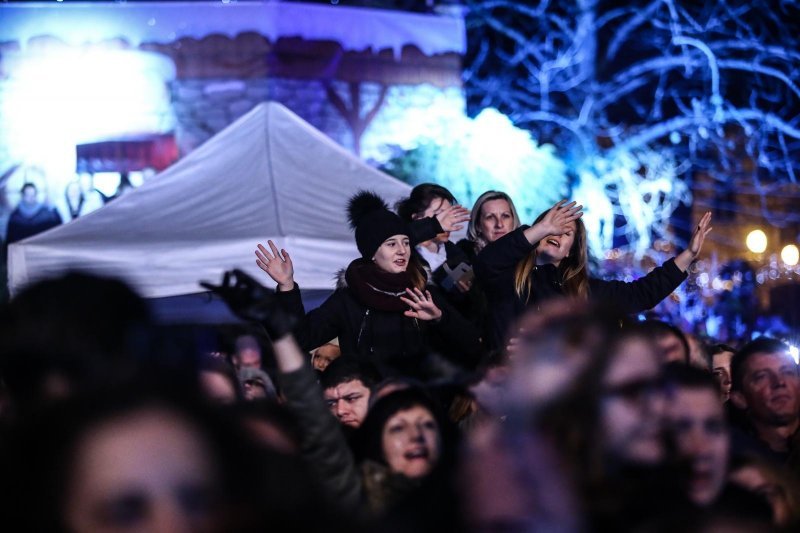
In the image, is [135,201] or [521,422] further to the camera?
[135,201]

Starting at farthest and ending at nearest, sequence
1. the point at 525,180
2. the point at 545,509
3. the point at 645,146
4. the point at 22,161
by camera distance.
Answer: the point at 645,146 → the point at 22,161 → the point at 525,180 → the point at 545,509

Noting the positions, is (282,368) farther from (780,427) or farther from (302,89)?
(302,89)

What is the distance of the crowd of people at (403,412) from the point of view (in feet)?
5.21

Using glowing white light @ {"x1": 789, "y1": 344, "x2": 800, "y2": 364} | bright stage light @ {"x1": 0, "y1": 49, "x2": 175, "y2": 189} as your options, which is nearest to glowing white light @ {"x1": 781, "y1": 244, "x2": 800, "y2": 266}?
bright stage light @ {"x1": 0, "y1": 49, "x2": 175, "y2": 189}

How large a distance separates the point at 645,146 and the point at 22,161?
14151mm

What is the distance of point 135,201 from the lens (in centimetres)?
780

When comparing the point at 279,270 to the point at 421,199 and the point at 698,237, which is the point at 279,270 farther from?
the point at 698,237

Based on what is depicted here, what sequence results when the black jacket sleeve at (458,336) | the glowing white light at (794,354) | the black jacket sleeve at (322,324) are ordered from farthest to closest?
the black jacket sleeve at (322,324) < the black jacket sleeve at (458,336) < the glowing white light at (794,354)

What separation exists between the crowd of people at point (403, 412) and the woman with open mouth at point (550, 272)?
11 millimetres

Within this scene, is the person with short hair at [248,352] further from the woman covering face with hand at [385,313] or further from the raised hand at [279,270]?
the raised hand at [279,270]

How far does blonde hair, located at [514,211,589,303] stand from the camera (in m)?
5.32

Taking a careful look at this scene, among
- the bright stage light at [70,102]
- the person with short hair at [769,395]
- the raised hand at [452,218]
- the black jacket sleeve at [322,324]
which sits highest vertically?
the bright stage light at [70,102]

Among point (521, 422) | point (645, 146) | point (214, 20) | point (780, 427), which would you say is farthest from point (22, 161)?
point (645, 146)

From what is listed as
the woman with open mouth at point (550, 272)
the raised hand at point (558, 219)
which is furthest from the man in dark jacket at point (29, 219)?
the raised hand at point (558, 219)
